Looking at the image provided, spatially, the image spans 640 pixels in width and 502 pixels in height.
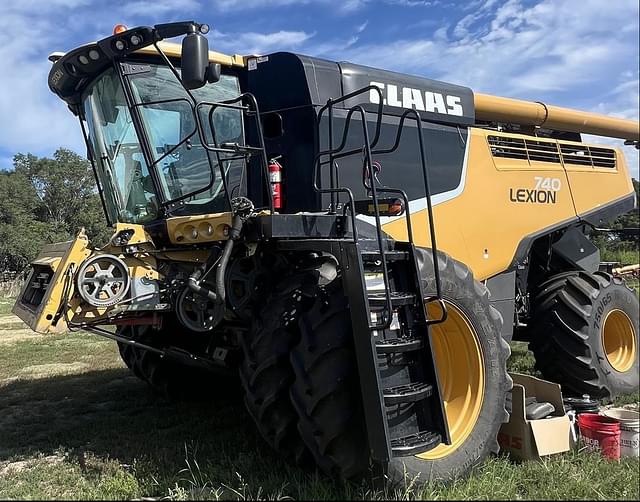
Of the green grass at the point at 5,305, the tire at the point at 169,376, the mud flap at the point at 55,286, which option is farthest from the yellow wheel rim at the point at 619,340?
the green grass at the point at 5,305

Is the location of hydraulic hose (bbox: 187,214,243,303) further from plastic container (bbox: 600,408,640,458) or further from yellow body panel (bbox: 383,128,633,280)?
plastic container (bbox: 600,408,640,458)

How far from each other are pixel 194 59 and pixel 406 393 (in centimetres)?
224

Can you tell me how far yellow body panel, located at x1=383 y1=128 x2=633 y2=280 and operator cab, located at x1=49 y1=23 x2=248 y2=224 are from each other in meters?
1.35

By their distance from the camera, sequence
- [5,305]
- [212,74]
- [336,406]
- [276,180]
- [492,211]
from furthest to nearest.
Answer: [5,305] → [492,211] → [276,180] → [212,74] → [336,406]

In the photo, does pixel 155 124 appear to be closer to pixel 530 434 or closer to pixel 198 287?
pixel 198 287

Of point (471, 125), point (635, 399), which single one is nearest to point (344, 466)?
point (471, 125)

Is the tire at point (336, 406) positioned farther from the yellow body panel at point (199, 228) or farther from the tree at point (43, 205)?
the tree at point (43, 205)

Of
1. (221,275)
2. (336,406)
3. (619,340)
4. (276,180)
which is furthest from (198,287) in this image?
(619,340)

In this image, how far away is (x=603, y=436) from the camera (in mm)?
4059

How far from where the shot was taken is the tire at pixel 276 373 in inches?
140

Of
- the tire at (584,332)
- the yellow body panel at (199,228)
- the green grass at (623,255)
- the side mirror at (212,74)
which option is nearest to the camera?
the side mirror at (212,74)

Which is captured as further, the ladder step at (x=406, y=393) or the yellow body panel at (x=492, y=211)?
the yellow body panel at (x=492, y=211)

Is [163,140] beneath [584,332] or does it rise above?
above

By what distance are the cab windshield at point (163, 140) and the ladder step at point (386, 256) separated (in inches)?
48.1
